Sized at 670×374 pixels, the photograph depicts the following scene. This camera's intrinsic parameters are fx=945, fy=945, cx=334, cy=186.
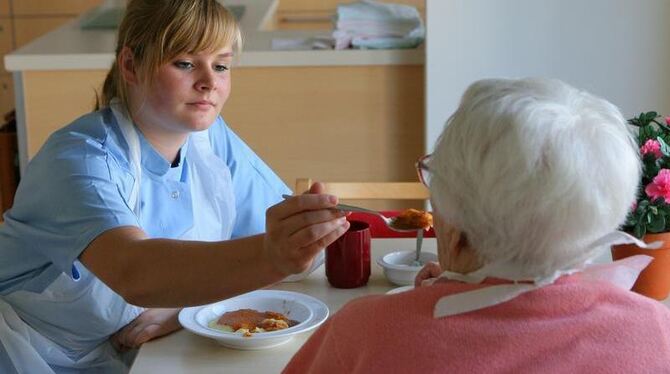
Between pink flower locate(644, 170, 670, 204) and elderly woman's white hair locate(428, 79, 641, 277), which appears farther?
pink flower locate(644, 170, 670, 204)

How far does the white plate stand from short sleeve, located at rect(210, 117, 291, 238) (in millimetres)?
339

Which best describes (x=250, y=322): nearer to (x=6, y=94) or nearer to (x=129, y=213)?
(x=129, y=213)

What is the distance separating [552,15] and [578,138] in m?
1.94

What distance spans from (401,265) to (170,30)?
58cm

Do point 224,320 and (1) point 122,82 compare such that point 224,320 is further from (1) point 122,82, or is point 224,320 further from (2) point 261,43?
(2) point 261,43

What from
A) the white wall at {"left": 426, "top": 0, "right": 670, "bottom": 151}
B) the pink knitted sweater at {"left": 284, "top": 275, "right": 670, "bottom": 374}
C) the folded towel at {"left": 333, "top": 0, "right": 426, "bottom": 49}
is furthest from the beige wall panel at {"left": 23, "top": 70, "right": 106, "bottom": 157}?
the pink knitted sweater at {"left": 284, "top": 275, "right": 670, "bottom": 374}

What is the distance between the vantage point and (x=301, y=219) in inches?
46.8

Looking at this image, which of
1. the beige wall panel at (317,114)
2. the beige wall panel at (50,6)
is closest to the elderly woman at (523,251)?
the beige wall panel at (317,114)

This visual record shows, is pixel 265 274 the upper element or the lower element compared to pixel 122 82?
lower

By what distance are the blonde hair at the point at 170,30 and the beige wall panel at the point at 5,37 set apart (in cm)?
362

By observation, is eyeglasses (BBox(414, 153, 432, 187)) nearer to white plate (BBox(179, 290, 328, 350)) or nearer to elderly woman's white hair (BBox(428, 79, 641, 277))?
elderly woman's white hair (BBox(428, 79, 641, 277))

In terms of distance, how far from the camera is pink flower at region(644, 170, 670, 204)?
1425 millimetres

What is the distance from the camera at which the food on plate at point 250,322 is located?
142cm

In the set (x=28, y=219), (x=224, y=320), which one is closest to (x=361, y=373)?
(x=224, y=320)
